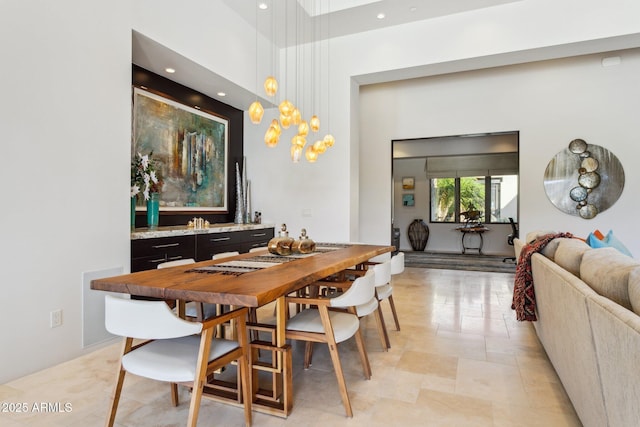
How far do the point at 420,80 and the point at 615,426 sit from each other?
20.3 ft

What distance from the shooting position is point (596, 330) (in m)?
1.50

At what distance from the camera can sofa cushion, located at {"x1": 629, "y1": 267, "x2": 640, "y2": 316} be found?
137 cm

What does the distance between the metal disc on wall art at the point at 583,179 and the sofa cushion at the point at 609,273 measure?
14.3 ft

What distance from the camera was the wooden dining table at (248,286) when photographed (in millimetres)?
1739

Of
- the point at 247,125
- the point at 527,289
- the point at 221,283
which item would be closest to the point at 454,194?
the point at 247,125

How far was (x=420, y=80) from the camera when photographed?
6.60 meters

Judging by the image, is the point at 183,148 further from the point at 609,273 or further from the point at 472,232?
the point at 472,232

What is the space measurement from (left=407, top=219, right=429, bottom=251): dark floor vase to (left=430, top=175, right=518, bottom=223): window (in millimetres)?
387

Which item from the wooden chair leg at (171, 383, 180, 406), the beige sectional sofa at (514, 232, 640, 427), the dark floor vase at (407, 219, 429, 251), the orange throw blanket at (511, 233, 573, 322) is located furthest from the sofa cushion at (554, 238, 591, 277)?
the dark floor vase at (407, 219, 429, 251)

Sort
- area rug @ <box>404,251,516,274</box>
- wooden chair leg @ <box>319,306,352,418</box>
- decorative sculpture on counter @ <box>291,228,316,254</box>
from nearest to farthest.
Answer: wooden chair leg @ <box>319,306,352,418</box> < decorative sculpture on counter @ <box>291,228,316,254</box> < area rug @ <box>404,251,516,274</box>

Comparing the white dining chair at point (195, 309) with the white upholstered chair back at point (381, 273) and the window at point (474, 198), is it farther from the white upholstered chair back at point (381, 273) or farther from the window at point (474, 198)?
the window at point (474, 198)

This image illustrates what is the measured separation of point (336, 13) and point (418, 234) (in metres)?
6.70

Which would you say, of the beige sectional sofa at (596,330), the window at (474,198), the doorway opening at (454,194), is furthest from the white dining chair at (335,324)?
the window at (474,198)

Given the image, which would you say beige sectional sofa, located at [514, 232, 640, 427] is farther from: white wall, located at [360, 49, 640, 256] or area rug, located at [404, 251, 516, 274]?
area rug, located at [404, 251, 516, 274]
